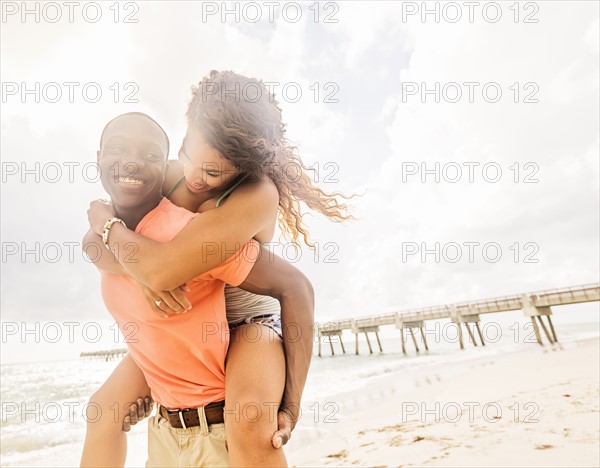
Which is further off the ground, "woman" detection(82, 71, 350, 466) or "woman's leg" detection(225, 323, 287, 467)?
"woman" detection(82, 71, 350, 466)

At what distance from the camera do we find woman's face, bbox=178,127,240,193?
68.3 inches

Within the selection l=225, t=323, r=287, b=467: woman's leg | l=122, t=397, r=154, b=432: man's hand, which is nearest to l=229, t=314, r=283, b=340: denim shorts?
l=225, t=323, r=287, b=467: woman's leg

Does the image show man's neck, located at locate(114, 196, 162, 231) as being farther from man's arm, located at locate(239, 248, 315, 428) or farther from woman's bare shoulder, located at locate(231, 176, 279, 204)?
man's arm, located at locate(239, 248, 315, 428)

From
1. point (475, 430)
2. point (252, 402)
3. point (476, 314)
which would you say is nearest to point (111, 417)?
point (252, 402)

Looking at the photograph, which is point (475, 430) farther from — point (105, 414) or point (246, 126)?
point (246, 126)

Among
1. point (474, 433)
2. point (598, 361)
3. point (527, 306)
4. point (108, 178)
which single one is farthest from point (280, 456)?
point (527, 306)

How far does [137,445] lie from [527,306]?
2731 centimetres

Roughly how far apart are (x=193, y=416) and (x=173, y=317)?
0.47 m

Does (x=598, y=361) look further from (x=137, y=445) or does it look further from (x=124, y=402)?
(x=124, y=402)

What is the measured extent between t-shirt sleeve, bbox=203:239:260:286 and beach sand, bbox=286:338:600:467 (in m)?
4.07

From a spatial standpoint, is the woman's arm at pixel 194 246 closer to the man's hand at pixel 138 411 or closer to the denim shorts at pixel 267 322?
the denim shorts at pixel 267 322

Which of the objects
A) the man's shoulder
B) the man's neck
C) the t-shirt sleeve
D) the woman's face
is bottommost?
the t-shirt sleeve

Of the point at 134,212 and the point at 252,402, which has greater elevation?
the point at 134,212

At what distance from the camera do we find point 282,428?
5.08ft
